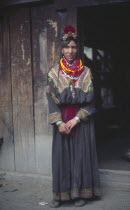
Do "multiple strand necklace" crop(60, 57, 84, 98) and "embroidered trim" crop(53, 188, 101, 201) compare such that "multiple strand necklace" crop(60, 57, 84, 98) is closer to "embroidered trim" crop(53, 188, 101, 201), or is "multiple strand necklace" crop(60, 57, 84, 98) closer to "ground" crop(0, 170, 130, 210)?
"embroidered trim" crop(53, 188, 101, 201)

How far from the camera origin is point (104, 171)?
4336 millimetres

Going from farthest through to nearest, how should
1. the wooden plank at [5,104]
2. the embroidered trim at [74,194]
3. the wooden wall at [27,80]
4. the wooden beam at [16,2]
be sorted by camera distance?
the wooden plank at [5,104]
the wooden wall at [27,80]
the wooden beam at [16,2]
the embroidered trim at [74,194]

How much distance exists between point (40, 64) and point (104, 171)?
6.36 ft

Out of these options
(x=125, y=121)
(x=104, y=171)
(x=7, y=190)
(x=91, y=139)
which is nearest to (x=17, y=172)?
(x=7, y=190)

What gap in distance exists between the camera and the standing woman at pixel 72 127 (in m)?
3.43

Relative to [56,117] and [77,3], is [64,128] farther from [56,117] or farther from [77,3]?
[77,3]

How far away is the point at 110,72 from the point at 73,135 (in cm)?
528

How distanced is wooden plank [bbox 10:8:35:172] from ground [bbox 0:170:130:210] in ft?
0.87

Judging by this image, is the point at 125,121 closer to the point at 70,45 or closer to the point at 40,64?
the point at 40,64

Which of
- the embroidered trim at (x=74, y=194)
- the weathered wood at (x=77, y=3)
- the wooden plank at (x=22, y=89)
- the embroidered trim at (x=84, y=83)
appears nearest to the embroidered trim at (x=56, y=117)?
the embroidered trim at (x=84, y=83)

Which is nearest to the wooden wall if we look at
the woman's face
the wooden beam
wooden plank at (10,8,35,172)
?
wooden plank at (10,8,35,172)

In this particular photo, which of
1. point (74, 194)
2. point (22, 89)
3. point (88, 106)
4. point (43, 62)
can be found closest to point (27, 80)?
point (22, 89)

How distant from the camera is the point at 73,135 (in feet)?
11.6

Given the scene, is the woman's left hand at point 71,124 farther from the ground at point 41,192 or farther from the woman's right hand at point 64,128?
the ground at point 41,192
